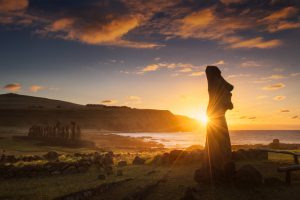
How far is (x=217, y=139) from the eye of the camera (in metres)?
19.2

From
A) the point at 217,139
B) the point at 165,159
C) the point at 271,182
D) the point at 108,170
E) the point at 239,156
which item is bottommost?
the point at 108,170

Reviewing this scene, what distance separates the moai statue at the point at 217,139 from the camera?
18797 mm

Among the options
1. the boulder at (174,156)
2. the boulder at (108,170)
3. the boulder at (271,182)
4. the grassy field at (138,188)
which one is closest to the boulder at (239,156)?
the boulder at (174,156)

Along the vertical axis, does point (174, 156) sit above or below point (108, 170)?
above

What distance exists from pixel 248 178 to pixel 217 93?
18.5 ft

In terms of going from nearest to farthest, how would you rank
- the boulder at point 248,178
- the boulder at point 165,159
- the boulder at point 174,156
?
the boulder at point 248,178, the boulder at point 174,156, the boulder at point 165,159

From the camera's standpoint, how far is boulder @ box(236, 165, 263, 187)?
1812cm

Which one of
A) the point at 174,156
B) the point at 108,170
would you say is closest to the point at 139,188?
the point at 108,170

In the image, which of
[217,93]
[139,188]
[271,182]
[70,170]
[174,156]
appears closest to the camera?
[139,188]

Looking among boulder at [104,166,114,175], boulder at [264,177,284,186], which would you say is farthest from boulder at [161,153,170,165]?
boulder at [264,177,284,186]

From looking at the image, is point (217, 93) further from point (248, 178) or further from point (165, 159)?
point (165, 159)

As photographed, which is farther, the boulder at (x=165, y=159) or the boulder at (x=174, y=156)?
the boulder at (x=165, y=159)

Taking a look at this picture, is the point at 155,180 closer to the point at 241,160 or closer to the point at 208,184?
the point at 208,184

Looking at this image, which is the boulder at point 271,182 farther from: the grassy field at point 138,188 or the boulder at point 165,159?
the boulder at point 165,159
